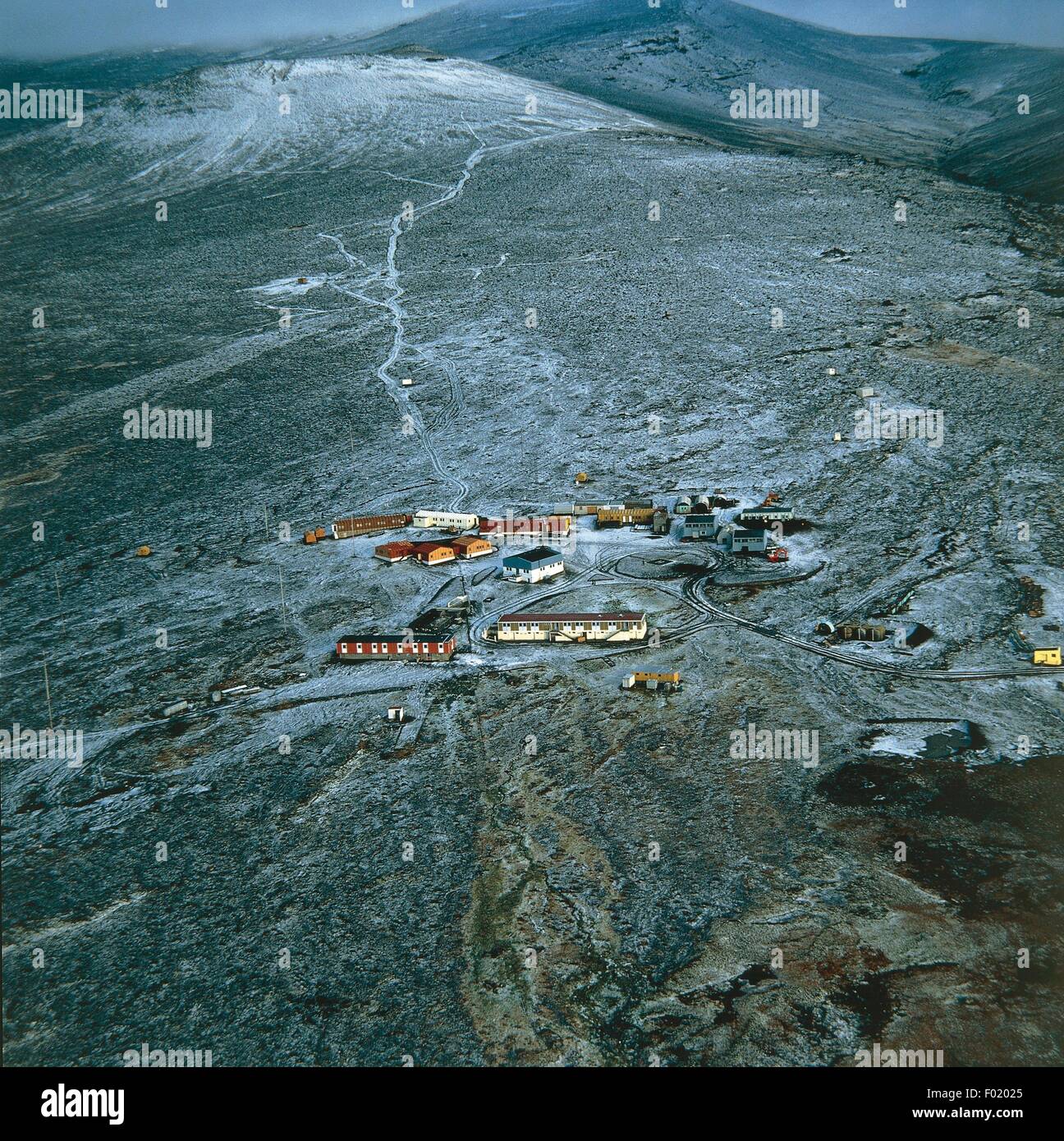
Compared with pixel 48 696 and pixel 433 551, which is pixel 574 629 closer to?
pixel 433 551

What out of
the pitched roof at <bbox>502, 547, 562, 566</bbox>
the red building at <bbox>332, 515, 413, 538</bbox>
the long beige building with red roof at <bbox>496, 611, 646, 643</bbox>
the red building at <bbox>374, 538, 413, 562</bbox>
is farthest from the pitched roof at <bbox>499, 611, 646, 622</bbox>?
the red building at <bbox>332, 515, 413, 538</bbox>

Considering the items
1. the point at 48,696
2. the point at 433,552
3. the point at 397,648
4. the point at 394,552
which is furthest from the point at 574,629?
the point at 48,696

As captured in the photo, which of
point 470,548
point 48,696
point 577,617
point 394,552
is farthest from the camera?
point 470,548

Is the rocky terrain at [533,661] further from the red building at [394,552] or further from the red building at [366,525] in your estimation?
the red building at [366,525]

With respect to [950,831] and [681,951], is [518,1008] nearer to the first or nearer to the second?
[681,951]

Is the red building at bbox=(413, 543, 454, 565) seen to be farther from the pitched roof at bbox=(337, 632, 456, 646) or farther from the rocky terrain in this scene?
the pitched roof at bbox=(337, 632, 456, 646)

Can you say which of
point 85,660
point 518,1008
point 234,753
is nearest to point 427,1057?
point 518,1008
